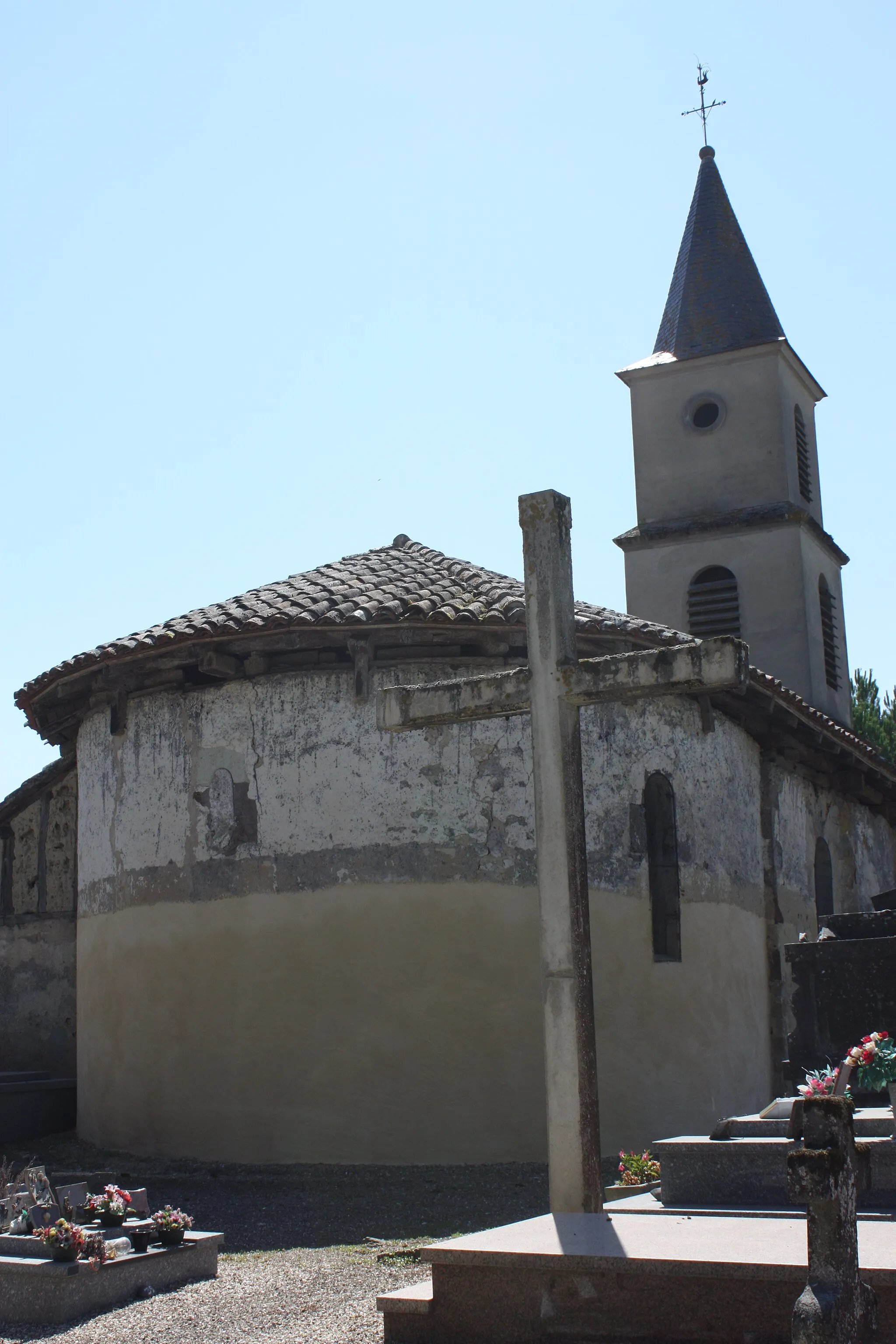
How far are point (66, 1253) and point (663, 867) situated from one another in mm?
7585

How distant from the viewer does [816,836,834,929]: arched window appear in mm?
17922

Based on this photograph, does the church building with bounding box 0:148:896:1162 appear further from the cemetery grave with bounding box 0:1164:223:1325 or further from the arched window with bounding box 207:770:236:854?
the cemetery grave with bounding box 0:1164:223:1325

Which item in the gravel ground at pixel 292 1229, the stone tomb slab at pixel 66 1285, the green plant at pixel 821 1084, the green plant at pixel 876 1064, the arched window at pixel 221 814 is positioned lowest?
the gravel ground at pixel 292 1229

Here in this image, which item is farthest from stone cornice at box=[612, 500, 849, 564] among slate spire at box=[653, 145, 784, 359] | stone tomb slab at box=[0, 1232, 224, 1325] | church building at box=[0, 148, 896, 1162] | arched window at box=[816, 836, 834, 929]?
stone tomb slab at box=[0, 1232, 224, 1325]

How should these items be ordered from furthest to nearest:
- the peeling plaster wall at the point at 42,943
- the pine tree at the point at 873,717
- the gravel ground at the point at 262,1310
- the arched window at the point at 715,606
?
the pine tree at the point at 873,717 < the arched window at the point at 715,606 < the peeling plaster wall at the point at 42,943 < the gravel ground at the point at 262,1310

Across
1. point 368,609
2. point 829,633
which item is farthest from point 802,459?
point 368,609

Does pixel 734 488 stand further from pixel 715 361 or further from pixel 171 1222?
pixel 171 1222

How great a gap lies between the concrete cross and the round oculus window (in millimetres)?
17478

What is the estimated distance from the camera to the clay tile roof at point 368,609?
40.6 ft

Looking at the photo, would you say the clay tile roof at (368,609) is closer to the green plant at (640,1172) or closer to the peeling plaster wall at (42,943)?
the peeling plaster wall at (42,943)

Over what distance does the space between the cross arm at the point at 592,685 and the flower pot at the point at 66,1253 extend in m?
3.01

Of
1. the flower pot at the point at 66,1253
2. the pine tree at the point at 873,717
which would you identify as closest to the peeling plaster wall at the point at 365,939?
the flower pot at the point at 66,1253

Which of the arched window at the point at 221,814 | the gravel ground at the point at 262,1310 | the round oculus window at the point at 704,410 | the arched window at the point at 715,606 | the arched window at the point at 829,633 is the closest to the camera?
the gravel ground at the point at 262,1310

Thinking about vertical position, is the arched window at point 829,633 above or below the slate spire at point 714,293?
below
